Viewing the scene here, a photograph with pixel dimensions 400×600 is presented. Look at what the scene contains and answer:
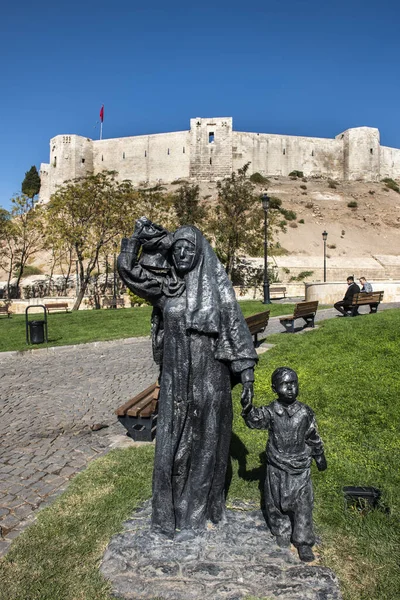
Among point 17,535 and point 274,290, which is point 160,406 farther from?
point 274,290

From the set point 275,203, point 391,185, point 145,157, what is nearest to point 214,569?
point 275,203

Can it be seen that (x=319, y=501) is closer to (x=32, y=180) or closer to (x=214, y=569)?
(x=214, y=569)

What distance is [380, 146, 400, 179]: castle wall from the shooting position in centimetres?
6681

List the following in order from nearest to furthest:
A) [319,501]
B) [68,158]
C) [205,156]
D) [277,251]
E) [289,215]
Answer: [319,501], [277,251], [289,215], [205,156], [68,158]

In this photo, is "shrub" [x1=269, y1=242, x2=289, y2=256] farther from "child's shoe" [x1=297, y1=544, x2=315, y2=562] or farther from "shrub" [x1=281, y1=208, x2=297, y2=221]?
"child's shoe" [x1=297, y1=544, x2=315, y2=562]

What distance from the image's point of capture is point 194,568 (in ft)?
8.57

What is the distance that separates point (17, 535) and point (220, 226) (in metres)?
25.7

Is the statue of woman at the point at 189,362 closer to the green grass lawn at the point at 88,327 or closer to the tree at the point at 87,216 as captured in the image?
the green grass lawn at the point at 88,327

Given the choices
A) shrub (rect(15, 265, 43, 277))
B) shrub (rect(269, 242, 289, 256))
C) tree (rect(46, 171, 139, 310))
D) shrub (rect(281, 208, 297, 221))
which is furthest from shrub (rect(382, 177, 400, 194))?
tree (rect(46, 171, 139, 310))

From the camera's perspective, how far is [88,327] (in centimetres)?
1461

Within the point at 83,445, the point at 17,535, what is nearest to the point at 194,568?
the point at 17,535

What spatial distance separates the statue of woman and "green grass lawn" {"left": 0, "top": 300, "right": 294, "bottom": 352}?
8663 mm

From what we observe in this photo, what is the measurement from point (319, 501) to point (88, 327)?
12.1 m

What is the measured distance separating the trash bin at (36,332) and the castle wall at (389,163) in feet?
219
